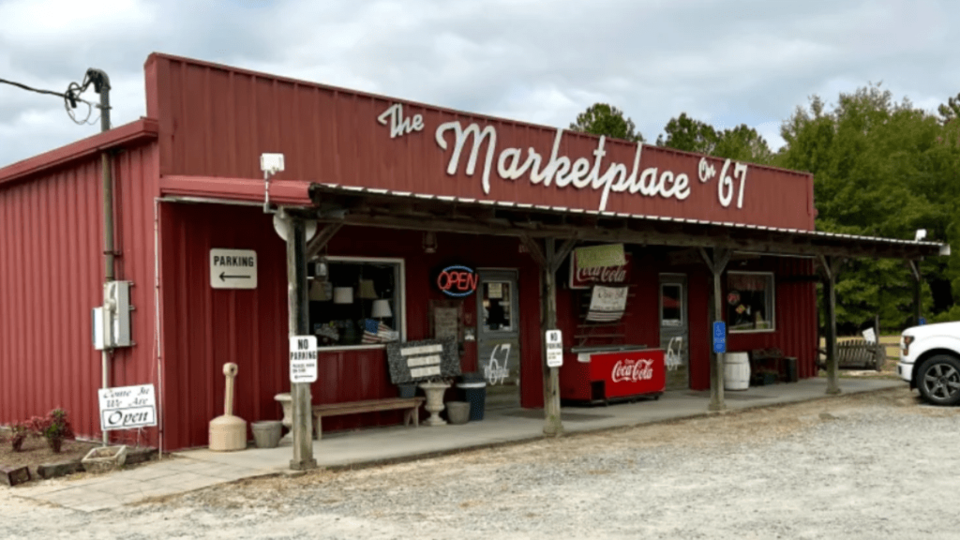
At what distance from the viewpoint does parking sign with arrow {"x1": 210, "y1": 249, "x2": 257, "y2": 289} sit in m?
11.6

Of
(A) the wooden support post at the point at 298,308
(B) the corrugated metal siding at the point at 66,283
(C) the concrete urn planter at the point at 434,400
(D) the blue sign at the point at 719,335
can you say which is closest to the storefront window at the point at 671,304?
(D) the blue sign at the point at 719,335

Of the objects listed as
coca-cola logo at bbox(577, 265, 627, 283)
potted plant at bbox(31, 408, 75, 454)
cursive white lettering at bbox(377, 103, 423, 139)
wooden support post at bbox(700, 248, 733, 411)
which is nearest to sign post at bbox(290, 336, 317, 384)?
potted plant at bbox(31, 408, 75, 454)

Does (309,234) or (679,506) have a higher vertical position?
(309,234)

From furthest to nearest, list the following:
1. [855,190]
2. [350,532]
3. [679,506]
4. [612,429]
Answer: [855,190] → [612,429] → [679,506] → [350,532]

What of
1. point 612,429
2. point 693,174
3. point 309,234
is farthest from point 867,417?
A: point 309,234

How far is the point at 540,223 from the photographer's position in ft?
40.3

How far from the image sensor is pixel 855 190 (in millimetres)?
33531

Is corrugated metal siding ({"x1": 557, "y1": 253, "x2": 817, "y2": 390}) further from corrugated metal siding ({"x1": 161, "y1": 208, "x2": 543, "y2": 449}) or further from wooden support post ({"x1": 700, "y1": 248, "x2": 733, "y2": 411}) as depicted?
corrugated metal siding ({"x1": 161, "y1": 208, "x2": 543, "y2": 449})

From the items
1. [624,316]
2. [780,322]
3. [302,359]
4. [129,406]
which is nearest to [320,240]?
[302,359]

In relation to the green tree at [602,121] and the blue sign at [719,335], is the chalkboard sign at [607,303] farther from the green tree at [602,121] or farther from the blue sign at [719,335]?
the green tree at [602,121]

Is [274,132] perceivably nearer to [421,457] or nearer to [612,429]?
[421,457]

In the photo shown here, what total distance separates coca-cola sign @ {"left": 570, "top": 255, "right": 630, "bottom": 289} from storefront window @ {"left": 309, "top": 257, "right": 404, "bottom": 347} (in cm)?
338

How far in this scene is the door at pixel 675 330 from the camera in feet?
59.1

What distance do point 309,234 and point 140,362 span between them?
9.30 feet
